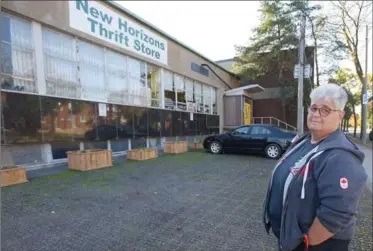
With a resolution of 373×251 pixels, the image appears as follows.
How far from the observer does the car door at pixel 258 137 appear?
35.0ft

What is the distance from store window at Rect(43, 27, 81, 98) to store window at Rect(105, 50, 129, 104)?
5.12 feet

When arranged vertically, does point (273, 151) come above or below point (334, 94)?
below

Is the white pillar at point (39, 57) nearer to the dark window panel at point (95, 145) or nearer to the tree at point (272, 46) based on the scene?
the dark window panel at point (95, 145)

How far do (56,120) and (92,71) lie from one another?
2.53 m

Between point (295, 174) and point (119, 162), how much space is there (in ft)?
26.8

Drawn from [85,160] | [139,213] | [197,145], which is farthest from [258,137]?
[139,213]

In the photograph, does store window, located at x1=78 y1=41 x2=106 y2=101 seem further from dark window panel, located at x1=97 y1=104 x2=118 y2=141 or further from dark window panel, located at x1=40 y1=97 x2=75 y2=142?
dark window panel, located at x1=40 y1=97 x2=75 y2=142

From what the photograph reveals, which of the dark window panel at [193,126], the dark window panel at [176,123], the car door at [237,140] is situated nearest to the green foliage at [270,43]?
the dark window panel at [193,126]

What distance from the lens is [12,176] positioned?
234 inches

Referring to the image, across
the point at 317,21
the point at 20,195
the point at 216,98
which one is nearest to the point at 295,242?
the point at 20,195

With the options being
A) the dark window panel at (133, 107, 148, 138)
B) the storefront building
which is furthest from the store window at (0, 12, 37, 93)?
the dark window panel at (133, 107, 148, 138)

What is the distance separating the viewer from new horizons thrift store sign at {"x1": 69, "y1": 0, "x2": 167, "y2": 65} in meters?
8.86

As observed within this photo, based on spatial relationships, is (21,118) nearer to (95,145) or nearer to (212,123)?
(95,145)

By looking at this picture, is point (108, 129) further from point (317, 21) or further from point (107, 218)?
point (317, 21)
